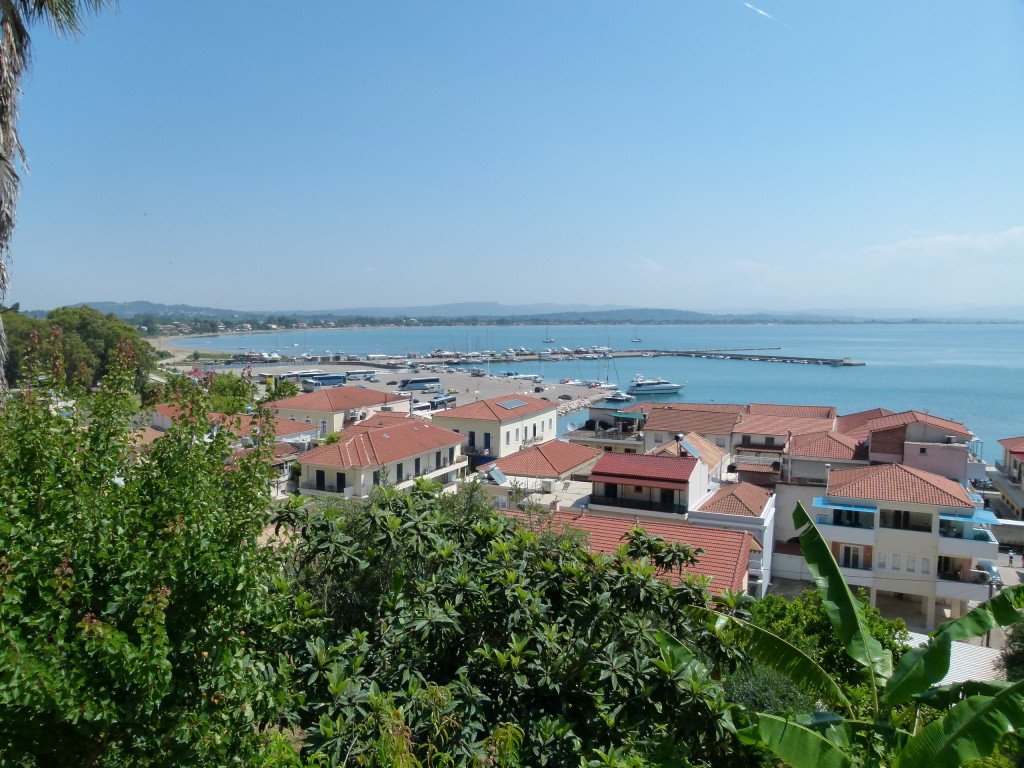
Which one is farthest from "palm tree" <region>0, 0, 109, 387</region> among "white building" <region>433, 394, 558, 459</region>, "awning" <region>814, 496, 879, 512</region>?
"white building" <region>433, 394, 558, 459</region>

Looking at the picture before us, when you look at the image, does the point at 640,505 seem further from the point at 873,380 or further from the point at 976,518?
the point at 873,380

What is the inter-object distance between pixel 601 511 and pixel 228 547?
20.2 metres

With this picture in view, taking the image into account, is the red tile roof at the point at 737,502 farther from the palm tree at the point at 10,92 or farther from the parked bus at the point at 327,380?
the parked bus at the point at 327,380

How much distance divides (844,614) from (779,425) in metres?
41.6

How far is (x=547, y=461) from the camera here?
3131 cm

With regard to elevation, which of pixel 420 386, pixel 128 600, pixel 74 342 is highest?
pixel 74 342

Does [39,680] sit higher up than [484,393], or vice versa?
[39,680]

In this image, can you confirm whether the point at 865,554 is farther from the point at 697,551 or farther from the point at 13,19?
the point at 13,19

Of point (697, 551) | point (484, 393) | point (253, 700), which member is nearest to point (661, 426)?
point (697, 551)

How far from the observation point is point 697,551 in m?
6.48

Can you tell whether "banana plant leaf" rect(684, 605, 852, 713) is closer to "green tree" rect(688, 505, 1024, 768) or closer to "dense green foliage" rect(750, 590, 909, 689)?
"green tree" rect(688, 505, 1024, 768)

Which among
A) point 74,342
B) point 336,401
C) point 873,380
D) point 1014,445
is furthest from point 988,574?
point 873,380

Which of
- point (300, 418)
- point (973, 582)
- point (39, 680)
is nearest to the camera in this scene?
point (39, 680)

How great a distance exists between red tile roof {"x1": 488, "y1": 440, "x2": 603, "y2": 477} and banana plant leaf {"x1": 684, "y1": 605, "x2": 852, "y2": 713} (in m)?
24.1
